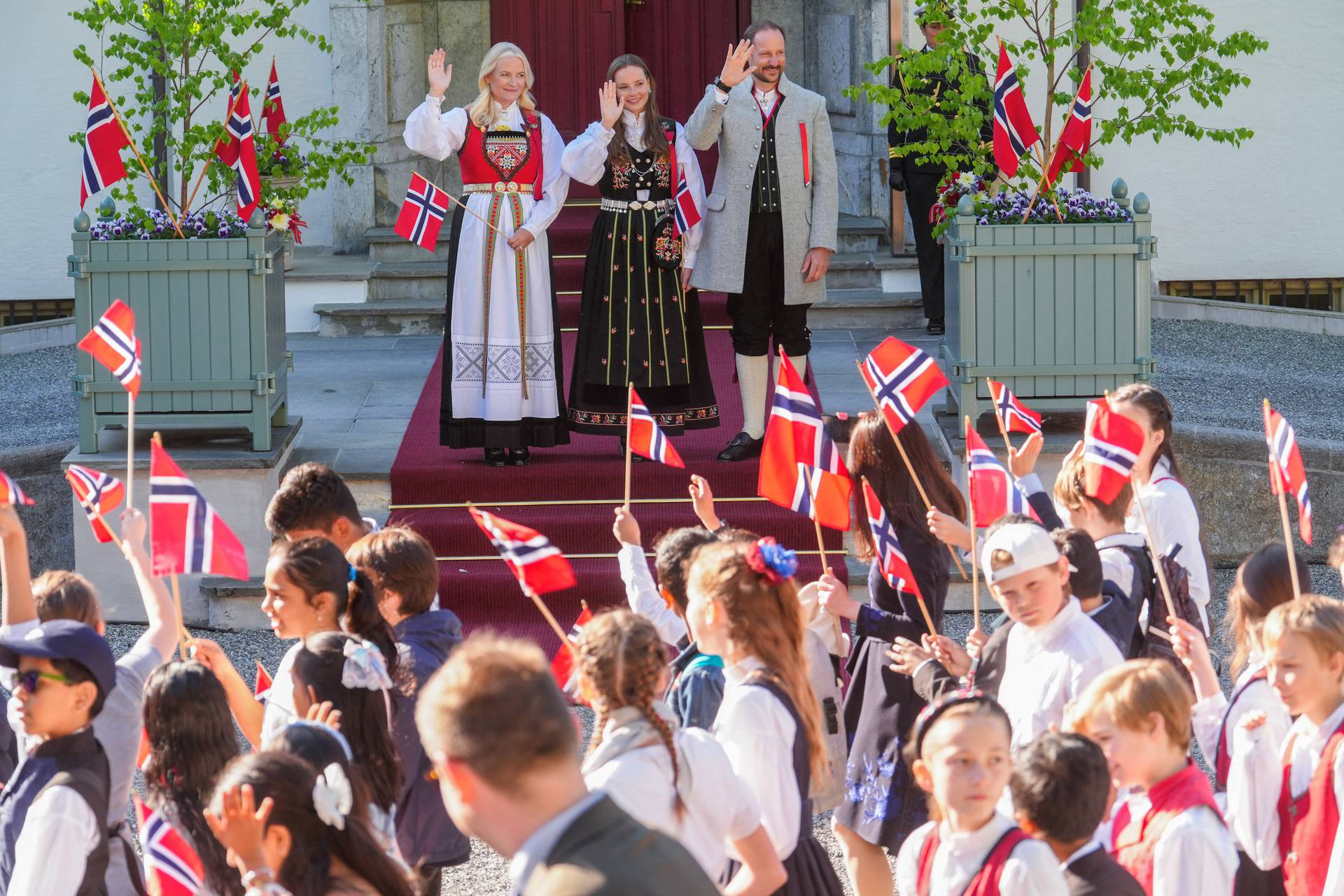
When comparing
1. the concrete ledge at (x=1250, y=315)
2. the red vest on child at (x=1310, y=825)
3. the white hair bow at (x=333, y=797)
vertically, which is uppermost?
the concrete ledge at (x=1250, y=315)

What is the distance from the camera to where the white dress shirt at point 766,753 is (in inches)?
135

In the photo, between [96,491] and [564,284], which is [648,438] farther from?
[564,284]

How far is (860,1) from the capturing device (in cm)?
1144

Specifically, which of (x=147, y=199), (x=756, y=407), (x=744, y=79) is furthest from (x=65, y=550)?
(x=147, y=199)

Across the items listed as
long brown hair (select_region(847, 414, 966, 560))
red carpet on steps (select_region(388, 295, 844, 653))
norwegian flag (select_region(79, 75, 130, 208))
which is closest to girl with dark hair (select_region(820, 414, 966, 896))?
long brown hair (select_region(847, 414, 966, 560))

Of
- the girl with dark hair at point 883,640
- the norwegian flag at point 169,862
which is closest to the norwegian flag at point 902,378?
the girl with dark hair at point 883,640

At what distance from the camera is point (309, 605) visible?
13.0ft

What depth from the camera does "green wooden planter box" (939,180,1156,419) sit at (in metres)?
7.41

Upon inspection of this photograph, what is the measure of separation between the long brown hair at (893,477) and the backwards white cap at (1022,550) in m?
0.70

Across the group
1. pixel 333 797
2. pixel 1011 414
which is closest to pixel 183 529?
pixel 333 797

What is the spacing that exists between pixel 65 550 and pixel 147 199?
14.8 feet

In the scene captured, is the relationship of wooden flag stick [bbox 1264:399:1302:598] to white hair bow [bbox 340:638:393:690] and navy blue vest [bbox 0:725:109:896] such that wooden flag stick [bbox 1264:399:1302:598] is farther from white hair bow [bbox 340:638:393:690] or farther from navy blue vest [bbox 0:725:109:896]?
navy blue vest [bbox 0:725:109:896]

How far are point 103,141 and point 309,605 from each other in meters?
4.14

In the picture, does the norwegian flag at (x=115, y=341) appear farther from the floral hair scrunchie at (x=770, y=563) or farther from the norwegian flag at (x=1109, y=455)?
the norwegian flag at (x=1109, y=455)
